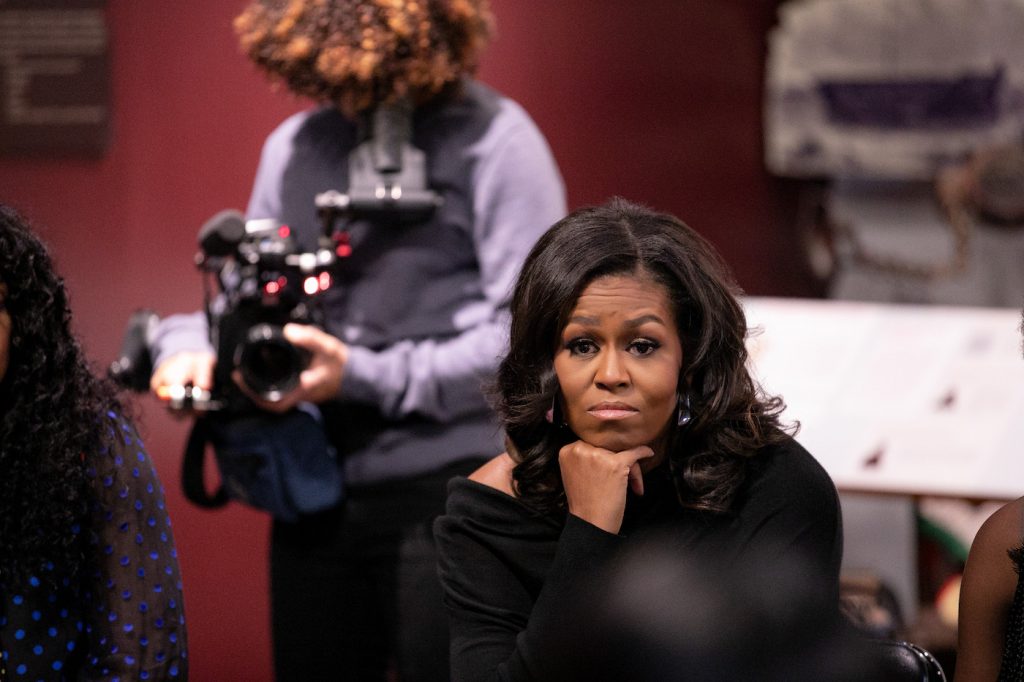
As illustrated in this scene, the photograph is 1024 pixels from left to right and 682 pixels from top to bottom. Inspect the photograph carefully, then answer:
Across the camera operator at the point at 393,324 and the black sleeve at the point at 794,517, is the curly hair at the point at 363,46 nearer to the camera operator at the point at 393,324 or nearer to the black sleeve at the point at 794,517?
the camera operator at the point at 393,324

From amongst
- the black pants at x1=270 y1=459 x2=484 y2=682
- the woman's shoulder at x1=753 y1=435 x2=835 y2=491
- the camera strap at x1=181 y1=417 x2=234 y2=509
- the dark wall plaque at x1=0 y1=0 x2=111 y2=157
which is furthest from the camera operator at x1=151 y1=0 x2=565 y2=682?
the dark wall plaque at x1=0 y1=0 x2=111 y2=157

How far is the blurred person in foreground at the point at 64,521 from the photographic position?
1.51 meters

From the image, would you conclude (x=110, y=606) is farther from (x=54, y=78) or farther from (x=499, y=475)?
(x=54, y=78)

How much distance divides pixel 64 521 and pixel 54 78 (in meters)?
1.95

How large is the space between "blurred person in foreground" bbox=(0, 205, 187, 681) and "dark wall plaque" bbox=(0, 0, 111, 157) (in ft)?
5.50

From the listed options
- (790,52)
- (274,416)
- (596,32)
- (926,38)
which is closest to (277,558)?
(274,416)

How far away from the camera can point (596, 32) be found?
123 inches

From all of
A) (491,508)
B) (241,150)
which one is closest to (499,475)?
(491,508)

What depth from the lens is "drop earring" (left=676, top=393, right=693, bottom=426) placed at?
1.44 metres

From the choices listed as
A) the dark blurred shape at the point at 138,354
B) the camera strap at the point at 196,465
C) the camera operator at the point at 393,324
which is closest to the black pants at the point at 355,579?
the camera operator at the point at 393,324

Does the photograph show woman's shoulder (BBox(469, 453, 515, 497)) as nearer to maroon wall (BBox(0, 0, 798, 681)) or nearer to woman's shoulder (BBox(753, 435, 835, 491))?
woman's shoulder (BBox(753, 435, 835, 491))

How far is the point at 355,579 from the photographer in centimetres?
221

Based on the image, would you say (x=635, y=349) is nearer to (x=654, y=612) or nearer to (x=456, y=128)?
(x=654, y=612)

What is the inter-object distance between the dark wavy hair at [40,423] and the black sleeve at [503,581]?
0.44 m
